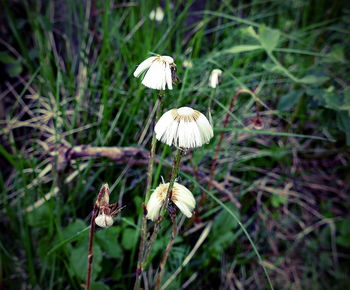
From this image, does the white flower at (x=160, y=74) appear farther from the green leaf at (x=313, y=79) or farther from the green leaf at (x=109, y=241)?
the green leaf at (x=313, y=79)

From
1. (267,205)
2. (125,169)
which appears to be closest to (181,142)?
(125,169)

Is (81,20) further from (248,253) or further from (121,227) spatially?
(248,253)

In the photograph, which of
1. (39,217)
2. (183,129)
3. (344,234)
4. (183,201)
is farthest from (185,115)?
(344,234)

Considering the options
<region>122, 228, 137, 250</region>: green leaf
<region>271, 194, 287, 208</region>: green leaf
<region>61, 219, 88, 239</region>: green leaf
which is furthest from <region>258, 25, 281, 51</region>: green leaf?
<region>61, 219, 88, 239</region>: green leaf

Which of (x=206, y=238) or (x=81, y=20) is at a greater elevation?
(x=81, y=20)

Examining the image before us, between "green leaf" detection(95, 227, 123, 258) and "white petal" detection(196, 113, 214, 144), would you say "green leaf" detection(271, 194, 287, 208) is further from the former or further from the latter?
"white petal" detection(196, 113, 214, 144)

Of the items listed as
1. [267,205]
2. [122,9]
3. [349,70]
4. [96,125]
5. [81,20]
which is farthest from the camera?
[349,70]

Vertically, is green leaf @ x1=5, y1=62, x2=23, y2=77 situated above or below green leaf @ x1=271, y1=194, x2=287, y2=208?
above
